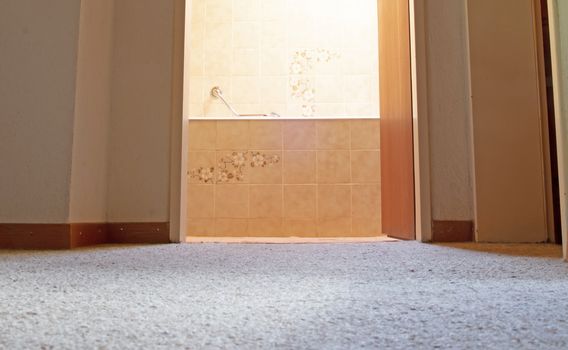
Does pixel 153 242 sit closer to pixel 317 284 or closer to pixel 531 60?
pixel 317 284

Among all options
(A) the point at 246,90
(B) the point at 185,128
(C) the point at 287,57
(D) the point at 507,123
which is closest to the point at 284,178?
(A) the point at 246,90

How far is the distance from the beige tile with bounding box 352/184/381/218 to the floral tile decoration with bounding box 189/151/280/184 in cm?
54

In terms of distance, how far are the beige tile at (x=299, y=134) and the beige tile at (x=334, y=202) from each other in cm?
30

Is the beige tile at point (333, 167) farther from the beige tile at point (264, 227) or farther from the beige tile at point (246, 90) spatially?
the beige tile at point (246, 90)

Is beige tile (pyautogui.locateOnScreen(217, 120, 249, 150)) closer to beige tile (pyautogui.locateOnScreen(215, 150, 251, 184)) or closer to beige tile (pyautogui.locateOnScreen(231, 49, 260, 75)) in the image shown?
beige tile (pyautogui.locateOnScreen(215, 150, 251, 184))

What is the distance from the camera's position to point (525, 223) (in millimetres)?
1712

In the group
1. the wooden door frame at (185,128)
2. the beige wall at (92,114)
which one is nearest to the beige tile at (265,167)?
the wooden door frame at (185,128)

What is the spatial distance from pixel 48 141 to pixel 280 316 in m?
1.21

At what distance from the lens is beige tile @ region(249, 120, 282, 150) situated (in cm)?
315

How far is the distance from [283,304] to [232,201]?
2.51 m

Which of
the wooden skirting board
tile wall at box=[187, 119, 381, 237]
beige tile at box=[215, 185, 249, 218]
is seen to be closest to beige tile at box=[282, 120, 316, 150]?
tile wall at box=[187, 119, 381, 237]

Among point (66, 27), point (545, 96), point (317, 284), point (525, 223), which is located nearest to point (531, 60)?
point (545, 96)

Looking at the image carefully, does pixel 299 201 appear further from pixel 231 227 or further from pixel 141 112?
pixel 141 112

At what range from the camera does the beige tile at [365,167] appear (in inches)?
122
